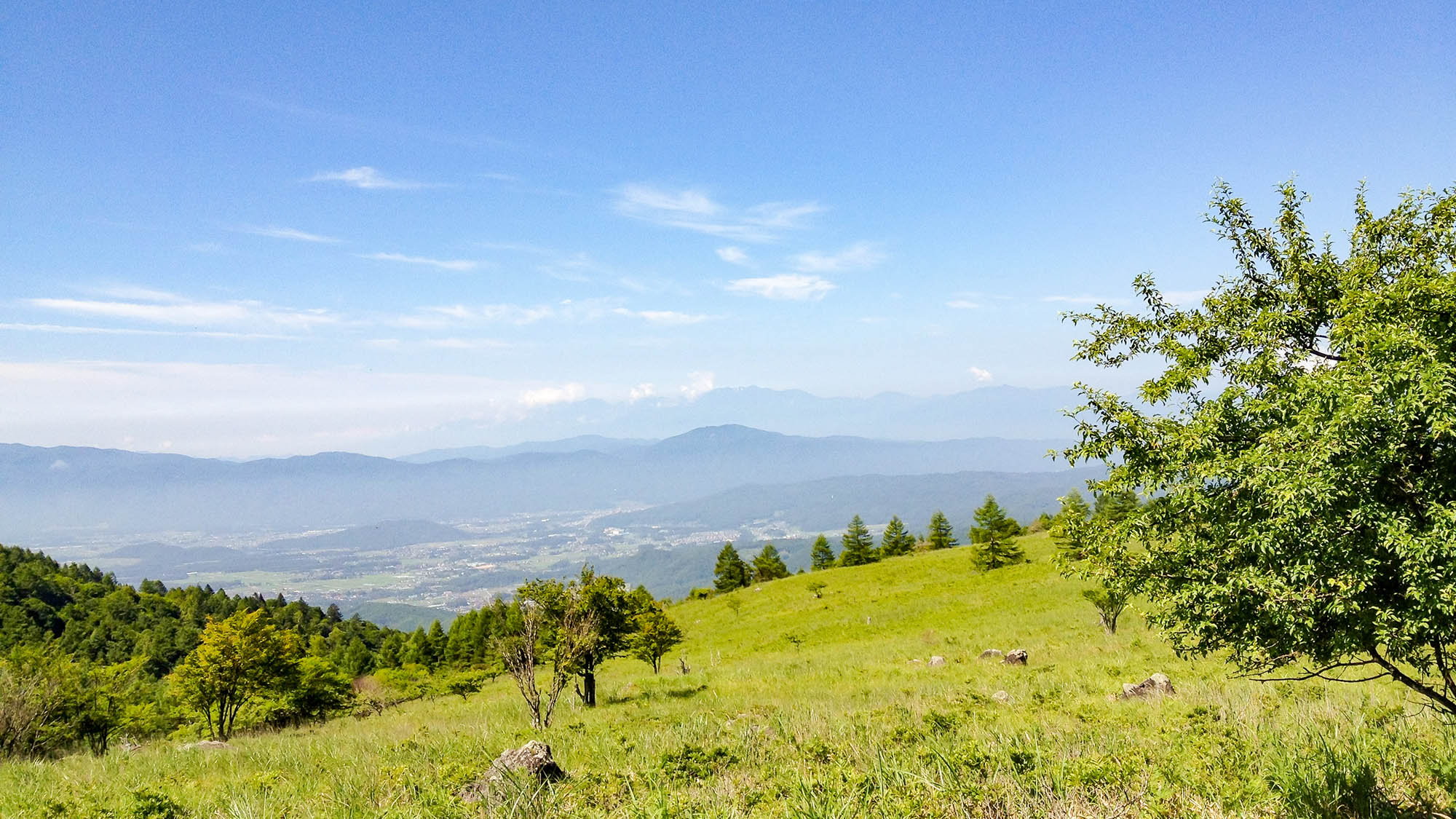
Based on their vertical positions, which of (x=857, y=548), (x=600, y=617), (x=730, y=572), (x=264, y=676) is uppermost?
(x=600, y=617)

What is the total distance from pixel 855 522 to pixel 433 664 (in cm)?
6194

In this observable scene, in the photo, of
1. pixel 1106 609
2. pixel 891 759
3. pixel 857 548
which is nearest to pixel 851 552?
pixel 857 548

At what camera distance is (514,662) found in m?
19.2

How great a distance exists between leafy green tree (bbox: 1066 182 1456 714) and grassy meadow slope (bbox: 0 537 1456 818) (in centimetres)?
191

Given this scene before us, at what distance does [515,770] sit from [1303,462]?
1128 cm

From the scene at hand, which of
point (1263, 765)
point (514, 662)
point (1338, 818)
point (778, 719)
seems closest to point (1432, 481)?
point (1338, 818)

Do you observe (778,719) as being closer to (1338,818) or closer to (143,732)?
(1338,818)

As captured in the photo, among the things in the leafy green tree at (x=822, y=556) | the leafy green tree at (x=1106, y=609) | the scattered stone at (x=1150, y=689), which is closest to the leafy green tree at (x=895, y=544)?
the leafy green tree at (x=822, y=556)

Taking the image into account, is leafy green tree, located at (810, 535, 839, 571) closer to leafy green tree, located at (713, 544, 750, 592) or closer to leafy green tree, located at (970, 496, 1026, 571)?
leafy green tree, located at (713, 544, 750, 592)

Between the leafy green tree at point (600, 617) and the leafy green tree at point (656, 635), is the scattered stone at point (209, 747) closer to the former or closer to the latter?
the leafy green tree at point (600, 617)

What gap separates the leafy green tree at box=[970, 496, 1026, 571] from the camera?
66062 mm

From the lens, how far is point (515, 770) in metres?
10.2

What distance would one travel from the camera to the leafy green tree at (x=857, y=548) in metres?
93.2

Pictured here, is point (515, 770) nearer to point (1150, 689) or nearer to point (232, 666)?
point (1150, 689)
